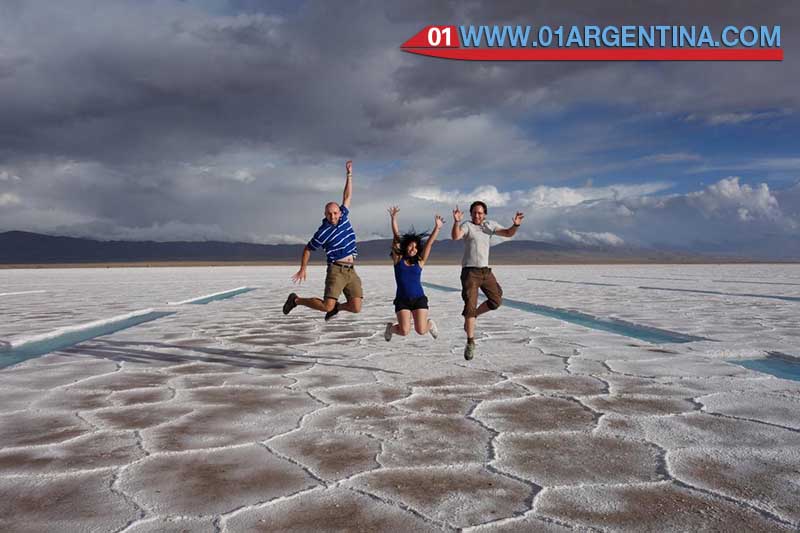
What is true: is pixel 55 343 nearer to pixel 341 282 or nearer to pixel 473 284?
pixel 341 282

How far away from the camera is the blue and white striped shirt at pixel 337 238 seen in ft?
15.9

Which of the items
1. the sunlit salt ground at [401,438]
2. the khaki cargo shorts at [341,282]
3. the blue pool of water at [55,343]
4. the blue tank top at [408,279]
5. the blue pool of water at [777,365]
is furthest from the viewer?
the blue pool of water at [55,343]

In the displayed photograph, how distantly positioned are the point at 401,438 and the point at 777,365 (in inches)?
133

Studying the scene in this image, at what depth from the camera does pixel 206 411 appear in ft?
10.3

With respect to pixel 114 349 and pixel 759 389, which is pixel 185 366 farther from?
pixel 759 389

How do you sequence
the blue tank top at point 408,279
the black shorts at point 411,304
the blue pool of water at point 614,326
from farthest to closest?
the blue pool of water at point 614,326 < the black shorts at point 411,304 < the blue tank top at point 408,279

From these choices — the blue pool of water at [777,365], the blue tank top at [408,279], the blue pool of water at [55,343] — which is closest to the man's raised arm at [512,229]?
the blue tank top at [408,279]

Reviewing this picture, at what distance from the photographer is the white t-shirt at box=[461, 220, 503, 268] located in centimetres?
441

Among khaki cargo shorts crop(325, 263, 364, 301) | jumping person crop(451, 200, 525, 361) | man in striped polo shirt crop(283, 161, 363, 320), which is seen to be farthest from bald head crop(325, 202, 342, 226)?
jumping person crop(451, 200, 525, 361)

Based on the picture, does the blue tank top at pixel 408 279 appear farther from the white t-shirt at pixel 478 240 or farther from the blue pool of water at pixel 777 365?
the blue pool of water at pixel 777 365

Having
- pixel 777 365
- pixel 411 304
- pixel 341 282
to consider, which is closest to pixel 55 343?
pixel 341 282

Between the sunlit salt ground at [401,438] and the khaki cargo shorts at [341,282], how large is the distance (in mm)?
507

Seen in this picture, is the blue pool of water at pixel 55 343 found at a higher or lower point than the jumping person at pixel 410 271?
lower

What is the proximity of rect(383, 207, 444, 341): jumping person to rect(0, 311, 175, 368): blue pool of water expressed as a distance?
10.2ft
